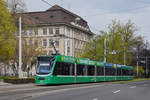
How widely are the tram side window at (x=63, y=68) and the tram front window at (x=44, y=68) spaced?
2.22 feet

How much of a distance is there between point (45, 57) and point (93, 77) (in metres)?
11.3

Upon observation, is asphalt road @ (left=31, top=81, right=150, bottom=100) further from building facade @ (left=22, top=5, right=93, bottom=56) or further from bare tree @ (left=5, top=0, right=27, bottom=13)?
building facade @ (left=22, top=5, right=93, bottom=56)

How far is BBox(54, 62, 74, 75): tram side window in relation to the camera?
27.4 meters

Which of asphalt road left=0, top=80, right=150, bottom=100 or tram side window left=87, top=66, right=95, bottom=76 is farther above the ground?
tram side window left=87, top=66, right=95, bottom=76

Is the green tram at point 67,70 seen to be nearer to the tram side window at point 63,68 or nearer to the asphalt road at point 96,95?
the tram side window at point 63,68

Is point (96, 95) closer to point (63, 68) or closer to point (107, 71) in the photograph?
point (63, 68)

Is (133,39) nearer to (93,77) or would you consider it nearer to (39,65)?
(93,77)

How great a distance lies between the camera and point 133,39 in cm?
6291

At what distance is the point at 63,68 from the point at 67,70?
0.99 meters

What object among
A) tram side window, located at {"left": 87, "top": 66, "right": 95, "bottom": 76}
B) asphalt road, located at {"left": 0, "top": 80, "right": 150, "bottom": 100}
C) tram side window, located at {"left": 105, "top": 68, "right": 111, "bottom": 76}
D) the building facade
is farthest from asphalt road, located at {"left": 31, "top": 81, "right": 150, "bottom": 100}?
the building facade

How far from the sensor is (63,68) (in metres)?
28.6

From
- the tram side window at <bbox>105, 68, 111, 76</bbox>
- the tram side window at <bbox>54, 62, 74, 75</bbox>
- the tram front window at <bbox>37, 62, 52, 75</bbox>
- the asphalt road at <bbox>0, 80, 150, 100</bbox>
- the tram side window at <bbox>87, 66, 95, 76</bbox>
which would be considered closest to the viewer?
the asphalt road at <bbox>0, 80, 150, 100</bbox>

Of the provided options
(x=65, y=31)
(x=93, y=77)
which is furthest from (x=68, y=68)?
(x=65, y=31)

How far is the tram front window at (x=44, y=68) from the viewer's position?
26.8 metres
